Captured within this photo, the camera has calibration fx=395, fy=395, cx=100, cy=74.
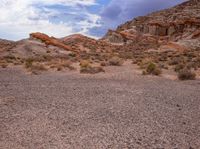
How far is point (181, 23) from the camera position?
7444cm

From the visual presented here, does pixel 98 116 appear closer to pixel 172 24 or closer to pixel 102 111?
pixel 102 111

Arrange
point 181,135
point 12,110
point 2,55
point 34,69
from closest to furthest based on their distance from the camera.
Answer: point 181,135
point 12,110
point 34,69
point 2,55

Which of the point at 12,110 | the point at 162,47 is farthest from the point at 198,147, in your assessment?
the point at 162,47

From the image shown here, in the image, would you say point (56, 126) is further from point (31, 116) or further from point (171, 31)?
point (171, 31)

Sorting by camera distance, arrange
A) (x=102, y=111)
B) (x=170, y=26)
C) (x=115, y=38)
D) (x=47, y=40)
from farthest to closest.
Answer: (x=170, y=26) → (x=115, y=38) → (x=47, y=40) → (x=102, y=111)

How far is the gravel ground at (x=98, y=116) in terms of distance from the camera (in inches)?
352

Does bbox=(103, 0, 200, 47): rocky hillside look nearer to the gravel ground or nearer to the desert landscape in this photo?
the desert landscape

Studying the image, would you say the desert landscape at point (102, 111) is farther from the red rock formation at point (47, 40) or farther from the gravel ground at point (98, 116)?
the red rock formation at point (47, 40)

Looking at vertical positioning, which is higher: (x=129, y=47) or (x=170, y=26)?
(x=170, y=26)

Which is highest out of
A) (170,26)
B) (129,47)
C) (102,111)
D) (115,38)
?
(170,26)

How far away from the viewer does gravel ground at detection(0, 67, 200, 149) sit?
352 inches

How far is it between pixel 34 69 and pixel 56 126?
17.5m

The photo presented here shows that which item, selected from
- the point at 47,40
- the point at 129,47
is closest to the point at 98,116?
the point at 47,40

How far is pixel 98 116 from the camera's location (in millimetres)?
11672
